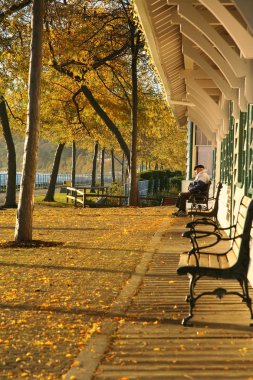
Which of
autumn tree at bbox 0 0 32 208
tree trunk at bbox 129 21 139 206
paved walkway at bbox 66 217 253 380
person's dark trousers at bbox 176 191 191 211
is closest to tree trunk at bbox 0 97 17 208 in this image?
autumn tree at bbox 0 0 32 208

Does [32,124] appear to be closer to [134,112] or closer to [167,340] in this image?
[167,340]

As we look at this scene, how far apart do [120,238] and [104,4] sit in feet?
51.0

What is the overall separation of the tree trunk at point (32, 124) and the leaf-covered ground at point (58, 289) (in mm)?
708

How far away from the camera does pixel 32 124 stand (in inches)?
566

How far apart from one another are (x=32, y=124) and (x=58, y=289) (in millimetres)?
5910

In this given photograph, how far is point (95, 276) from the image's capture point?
10094 mm

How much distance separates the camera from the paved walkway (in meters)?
5.29

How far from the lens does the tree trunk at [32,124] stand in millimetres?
14367

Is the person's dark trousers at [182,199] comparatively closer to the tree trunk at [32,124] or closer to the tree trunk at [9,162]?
the tree trunk at [32,124]

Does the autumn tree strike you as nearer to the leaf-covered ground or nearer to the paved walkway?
the leaf-covered ground

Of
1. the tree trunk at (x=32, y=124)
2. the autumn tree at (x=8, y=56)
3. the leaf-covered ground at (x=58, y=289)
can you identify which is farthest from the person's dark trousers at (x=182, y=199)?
the tree trunk at (x=32, y=124)

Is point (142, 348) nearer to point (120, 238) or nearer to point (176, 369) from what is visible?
point (176, 369)

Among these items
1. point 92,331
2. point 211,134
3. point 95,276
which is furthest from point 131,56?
point 92,331

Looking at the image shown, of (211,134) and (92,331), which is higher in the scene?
(211,134)
